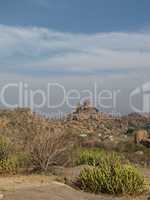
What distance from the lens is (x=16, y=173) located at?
50.4ft

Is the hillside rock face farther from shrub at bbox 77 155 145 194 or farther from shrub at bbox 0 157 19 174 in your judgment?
shrub at bbox 77 155 145 194

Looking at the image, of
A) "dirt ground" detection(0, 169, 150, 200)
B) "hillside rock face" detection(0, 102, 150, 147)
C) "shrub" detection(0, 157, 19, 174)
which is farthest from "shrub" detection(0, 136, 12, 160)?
"hillside rock face" detection(0, 102, 150, 147)

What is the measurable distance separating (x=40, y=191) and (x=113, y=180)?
84.2 inches

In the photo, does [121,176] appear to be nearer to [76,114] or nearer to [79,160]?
[79,160]

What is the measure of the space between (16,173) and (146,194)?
5549 millimetres

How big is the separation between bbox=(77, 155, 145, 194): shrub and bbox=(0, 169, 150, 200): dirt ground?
305 millimetres

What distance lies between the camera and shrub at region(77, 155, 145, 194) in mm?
11695

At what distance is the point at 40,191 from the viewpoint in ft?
35.9

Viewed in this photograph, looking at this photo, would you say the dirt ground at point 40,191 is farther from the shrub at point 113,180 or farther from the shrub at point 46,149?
the shrub at point 46,149

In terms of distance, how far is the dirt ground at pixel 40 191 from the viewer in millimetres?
10250

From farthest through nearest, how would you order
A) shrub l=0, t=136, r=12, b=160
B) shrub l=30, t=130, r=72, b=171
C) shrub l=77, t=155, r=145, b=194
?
shrub l=0, t=136, r=12, b=160, shrub l=30, t=130, r=72, b=171, shrub l=77, t=155, r=145, b=194

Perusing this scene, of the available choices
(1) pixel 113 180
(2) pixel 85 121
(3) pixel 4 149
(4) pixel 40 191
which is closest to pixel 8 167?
(3) pixel 4 149

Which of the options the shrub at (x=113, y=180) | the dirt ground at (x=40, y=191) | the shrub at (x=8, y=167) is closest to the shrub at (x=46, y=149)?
the shrub at (x=8, y=167)

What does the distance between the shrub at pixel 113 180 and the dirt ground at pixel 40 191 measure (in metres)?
0.30
